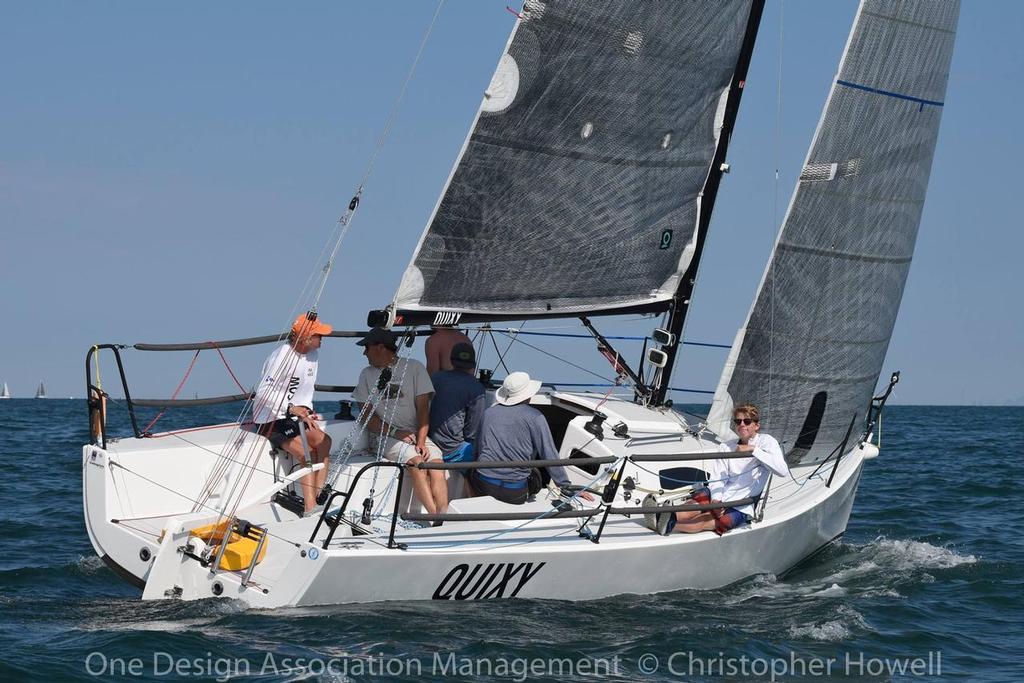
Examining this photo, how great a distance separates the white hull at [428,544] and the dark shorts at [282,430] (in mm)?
254

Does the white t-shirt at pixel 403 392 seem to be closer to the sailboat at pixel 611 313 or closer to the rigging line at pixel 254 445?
the sailboat at pixel 611 313

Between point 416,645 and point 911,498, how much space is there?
9910 mm

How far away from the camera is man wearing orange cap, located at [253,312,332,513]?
29.1ft

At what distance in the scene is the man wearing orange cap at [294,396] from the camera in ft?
29.1

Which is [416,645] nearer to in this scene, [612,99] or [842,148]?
[612,99]

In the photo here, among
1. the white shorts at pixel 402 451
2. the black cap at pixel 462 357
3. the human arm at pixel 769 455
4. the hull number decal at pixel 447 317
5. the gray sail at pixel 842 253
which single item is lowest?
the white shorts at pixel 402 451

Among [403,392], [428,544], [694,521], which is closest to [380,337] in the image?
[403,392]

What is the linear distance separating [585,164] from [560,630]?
4051 mm

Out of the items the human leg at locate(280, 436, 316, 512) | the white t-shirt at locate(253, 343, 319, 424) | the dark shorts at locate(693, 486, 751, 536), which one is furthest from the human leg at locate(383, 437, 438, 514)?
the dark shorts at locate(693, 486, 751, 536)

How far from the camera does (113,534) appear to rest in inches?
322

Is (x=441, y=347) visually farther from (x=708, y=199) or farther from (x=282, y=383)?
(x=708, y=199)

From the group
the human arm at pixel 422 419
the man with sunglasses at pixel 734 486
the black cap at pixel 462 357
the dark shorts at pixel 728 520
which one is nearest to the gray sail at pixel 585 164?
the black cap at pixel 462 357

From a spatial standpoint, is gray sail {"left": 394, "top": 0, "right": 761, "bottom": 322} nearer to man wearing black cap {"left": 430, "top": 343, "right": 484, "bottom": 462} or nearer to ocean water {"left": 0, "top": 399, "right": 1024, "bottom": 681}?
man wearing black cap {"left": 430, "top": 343, "right": 484, "bottom": 462}

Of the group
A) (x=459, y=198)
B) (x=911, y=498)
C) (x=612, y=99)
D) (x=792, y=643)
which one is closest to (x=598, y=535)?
(x=792, y=643)
